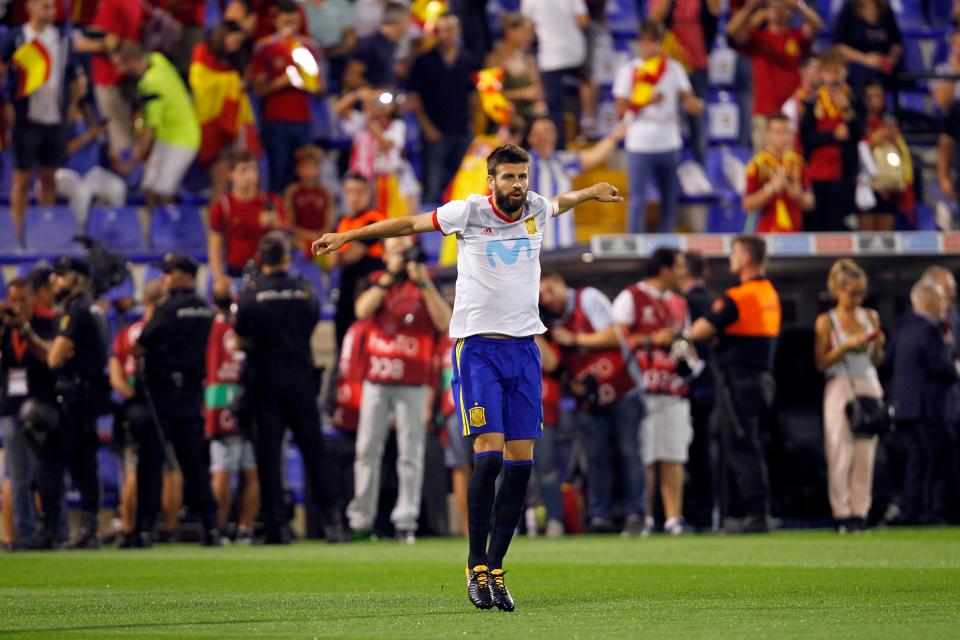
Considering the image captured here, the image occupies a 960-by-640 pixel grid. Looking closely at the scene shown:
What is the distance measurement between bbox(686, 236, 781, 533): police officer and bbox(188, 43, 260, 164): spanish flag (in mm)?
6058

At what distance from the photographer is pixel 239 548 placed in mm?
13445

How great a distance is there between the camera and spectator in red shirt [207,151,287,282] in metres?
15.8

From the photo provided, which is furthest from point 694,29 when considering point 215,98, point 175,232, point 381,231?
point 381,231

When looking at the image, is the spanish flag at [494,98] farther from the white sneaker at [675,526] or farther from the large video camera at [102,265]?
the white sneaker at [675,526]

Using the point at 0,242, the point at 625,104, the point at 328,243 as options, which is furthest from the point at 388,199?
the point at 328,243

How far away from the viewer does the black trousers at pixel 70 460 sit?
1348cm

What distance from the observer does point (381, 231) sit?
7.88 metres

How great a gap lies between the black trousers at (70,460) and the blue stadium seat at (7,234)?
169 inches

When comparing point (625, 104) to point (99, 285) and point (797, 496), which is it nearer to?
point (797, 496)

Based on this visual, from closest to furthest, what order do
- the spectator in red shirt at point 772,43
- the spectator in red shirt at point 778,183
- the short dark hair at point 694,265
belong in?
the short dark hair at point 694,265
the spectator in red shirt at point 778,183
the spectator in red shirt at point 772,43

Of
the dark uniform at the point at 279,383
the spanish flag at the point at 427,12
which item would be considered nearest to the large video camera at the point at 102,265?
→ the dark uniform at the point at 279,383

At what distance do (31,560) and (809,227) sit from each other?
8.90 meters

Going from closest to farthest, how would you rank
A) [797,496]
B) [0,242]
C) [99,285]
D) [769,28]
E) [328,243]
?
[328,243] → [99,285] → [797,496] → [0,242] → [769,28]

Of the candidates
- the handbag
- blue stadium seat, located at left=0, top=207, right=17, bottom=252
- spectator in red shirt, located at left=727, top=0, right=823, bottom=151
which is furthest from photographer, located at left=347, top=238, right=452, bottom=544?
spectator in red shirt, located at left=727, top=0, right=823, bottom=151
